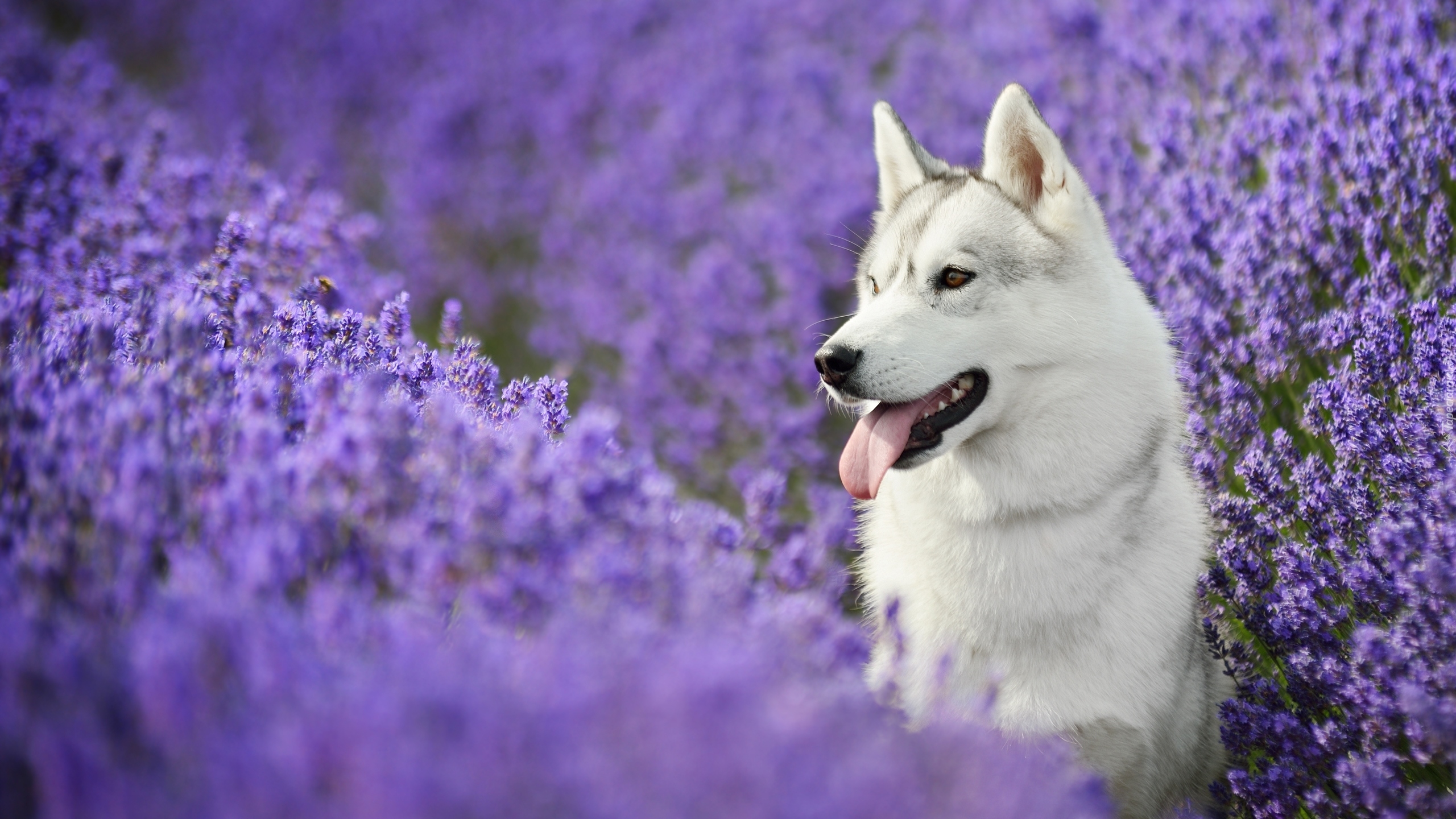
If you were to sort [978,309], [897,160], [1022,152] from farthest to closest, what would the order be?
[897,160]
[1022,152]
[978,309]

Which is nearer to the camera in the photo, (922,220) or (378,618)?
(378,618)

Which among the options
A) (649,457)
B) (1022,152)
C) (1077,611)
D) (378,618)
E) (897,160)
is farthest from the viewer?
(897,160)

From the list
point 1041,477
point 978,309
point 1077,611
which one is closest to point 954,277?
point 978,309

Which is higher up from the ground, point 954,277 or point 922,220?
point 922,220

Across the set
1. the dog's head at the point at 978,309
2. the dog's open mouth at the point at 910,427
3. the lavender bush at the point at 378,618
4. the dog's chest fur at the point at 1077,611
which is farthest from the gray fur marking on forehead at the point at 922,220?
the lavender bush at the point at 378,618

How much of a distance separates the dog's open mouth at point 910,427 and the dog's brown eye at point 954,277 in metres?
0.20

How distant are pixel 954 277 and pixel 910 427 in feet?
1.13

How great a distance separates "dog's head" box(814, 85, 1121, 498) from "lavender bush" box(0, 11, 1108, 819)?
36 centimetres

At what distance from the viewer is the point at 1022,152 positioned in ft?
6.37

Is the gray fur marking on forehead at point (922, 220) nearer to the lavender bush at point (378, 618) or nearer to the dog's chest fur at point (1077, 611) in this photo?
the dog's chest fur at point (1077, 611)

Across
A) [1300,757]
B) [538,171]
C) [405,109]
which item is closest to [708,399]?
[538,171]

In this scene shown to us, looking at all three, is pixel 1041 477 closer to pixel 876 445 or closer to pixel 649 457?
pixel 876 445

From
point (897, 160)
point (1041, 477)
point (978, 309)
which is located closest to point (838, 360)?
point (978, 309)

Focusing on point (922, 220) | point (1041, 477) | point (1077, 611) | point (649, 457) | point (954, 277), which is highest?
point (922, 220)
